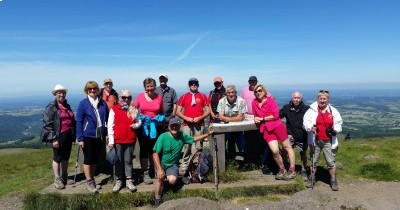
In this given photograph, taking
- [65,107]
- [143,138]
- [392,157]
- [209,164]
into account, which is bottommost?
[392,157]

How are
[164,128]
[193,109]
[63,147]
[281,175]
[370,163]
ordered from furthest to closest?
[370,163] < [193,109] < [281,175] < [164,128] < [63,147]

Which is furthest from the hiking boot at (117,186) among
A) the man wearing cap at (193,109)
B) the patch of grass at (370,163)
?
the patch of grass at (370,163)

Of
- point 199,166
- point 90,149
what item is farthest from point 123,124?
point 199,166

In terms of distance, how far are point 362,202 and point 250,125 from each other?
3.70 m

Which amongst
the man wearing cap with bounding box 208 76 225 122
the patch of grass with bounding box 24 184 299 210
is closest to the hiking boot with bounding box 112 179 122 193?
the patch of grass with bounding box 24 184 299 210

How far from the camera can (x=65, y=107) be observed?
31.3 ft

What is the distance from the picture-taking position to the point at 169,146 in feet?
29.7

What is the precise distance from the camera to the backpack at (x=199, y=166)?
400 inches

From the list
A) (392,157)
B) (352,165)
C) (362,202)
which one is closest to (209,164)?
(362,202)

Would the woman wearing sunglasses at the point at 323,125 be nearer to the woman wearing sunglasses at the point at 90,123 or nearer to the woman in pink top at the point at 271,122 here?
the woman in pink top at the point at 271,122

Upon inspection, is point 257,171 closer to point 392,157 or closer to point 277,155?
point 277,155

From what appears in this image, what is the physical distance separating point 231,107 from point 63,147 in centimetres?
508

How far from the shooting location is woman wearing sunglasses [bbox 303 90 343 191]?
974 cm

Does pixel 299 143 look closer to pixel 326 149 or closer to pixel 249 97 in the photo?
pixel 326 149
